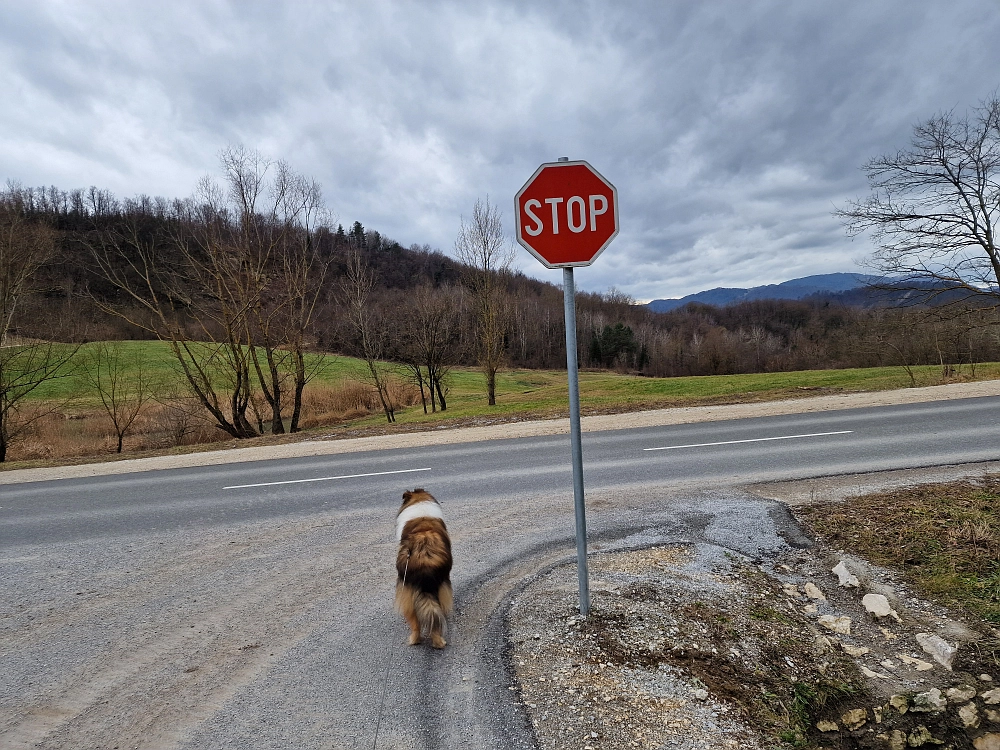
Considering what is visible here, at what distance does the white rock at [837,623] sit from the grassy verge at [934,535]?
2.85 ft

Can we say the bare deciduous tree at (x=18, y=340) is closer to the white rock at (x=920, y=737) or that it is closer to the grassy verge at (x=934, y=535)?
the grassy verge at (x=934, y=535)

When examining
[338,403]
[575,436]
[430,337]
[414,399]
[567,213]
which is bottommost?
[414,399]

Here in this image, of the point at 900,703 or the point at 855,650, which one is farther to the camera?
the point at 855,650

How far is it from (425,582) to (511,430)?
994cm

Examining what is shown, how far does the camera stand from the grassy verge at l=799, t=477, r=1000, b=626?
13.1 feet

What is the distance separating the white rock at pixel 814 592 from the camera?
159 inches

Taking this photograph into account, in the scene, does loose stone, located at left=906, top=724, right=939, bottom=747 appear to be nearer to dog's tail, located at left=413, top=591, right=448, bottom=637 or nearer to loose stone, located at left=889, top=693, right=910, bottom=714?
loose stone, located at left=889, top=693, right=910, bottom=714

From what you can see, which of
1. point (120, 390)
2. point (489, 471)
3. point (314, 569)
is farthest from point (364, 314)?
point (314, 569)

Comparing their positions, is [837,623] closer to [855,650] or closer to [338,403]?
[855,650]

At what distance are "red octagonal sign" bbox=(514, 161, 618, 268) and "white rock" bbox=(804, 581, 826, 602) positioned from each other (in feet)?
10.7

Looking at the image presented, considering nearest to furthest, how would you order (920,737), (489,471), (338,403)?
(920,737)
(489,471)
(338,403)

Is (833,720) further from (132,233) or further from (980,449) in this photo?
(132,233)

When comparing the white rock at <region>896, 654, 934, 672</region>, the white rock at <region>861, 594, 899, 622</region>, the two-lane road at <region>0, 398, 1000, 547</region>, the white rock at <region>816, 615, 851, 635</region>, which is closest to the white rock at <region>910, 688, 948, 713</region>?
the white rock at <region>896, 654, 934, 672</region>

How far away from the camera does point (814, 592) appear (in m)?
4.11
